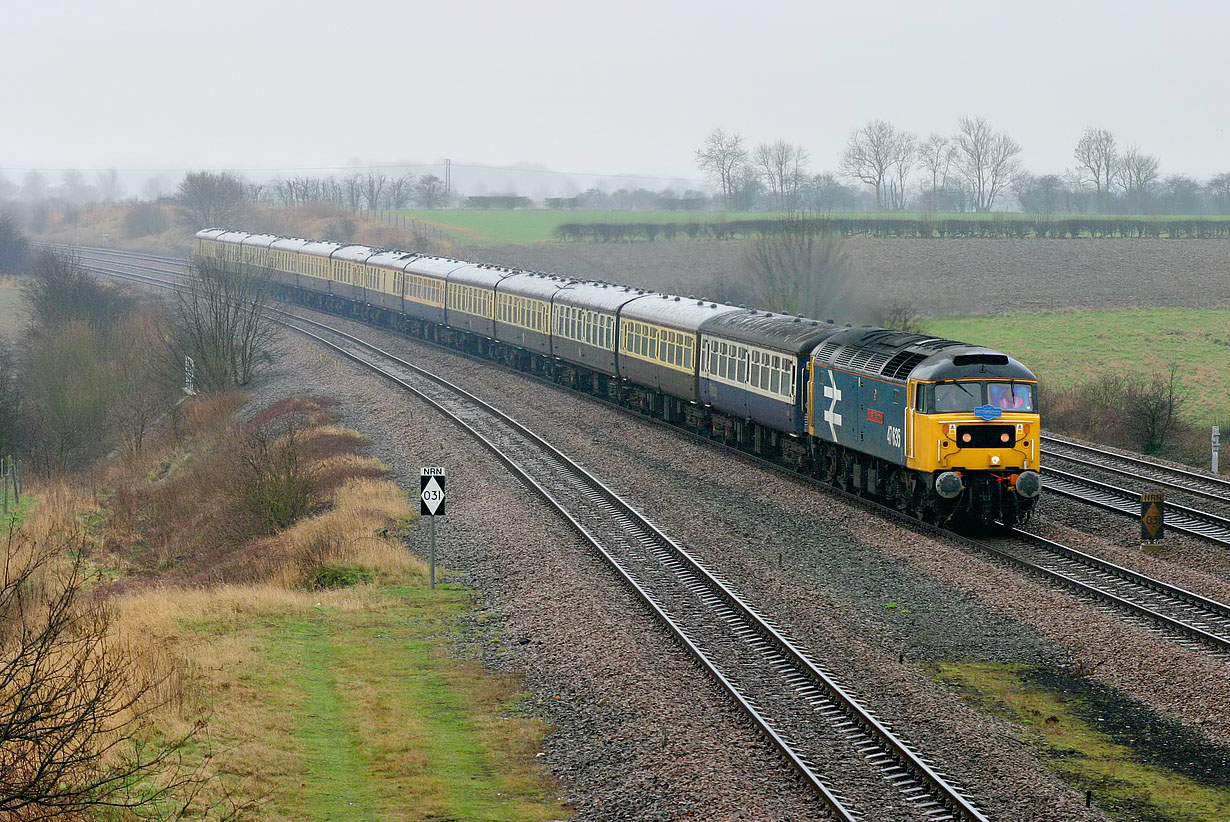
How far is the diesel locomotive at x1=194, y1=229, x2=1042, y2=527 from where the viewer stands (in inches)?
892

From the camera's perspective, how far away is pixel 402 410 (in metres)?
40.0

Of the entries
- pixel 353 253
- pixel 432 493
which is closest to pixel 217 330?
pixel 353 253

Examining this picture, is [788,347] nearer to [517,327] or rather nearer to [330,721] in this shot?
[330,721]

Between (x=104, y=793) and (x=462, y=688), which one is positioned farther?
(x=462, y=688)

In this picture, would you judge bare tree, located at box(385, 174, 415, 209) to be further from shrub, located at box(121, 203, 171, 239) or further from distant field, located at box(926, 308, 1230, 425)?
distant field, located at box(926, 308, 1230, 425)

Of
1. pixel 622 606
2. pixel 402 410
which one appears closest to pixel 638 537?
pixel 622 606

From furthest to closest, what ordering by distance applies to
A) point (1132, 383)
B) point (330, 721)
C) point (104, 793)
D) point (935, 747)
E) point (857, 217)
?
point (857, 217)
point (1132, 383)
point (330, 721)
point (935, 747)
point (104, 793)

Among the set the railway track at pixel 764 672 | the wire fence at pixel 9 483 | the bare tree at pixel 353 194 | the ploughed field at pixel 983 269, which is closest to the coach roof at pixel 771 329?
the railway track at pixel 764 672

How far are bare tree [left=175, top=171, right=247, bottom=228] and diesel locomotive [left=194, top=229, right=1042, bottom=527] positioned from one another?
82.3 meters

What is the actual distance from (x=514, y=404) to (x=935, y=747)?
29.3m

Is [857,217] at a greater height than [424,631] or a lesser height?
greater

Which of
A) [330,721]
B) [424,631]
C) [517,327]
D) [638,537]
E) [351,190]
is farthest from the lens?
[351,190]

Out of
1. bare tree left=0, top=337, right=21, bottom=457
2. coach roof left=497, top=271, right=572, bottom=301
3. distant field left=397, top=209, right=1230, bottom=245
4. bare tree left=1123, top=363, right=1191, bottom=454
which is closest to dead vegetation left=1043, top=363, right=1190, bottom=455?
bare tree left=1123, top=363, right=1191, bottom=454

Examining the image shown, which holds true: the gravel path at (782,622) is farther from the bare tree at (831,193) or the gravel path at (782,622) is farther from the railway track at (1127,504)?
the bare tree at (831,193)
